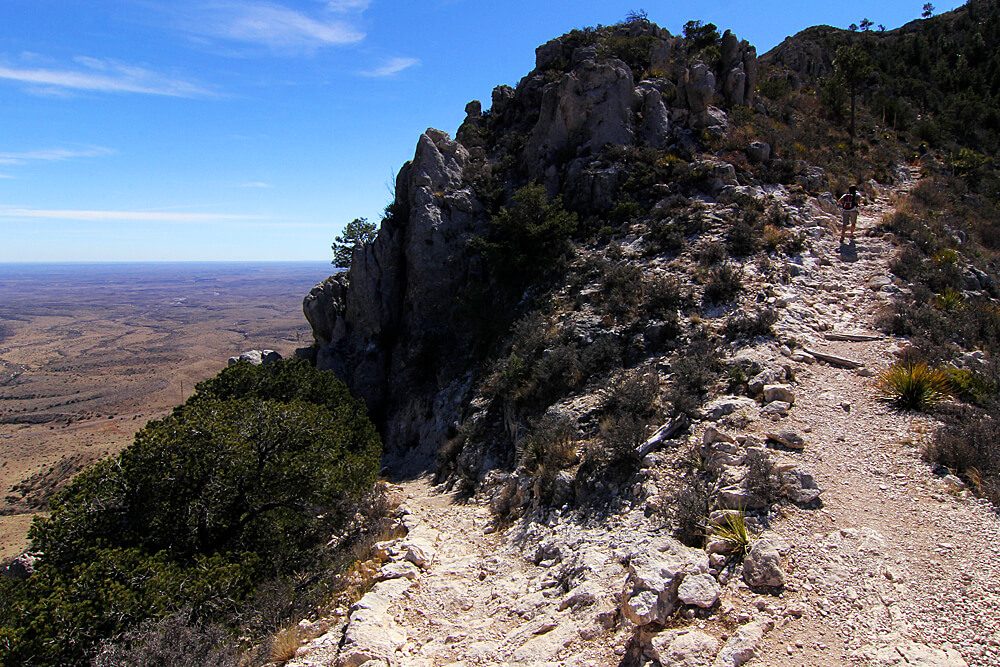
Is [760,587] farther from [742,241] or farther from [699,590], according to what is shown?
[742,241]

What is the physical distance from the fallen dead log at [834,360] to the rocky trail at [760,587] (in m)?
0.59

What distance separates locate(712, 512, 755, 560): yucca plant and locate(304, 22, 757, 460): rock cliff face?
1374cm

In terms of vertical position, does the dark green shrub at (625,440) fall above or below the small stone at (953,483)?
below

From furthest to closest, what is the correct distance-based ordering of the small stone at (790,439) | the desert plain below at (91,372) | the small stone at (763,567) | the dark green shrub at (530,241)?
1. the desert plain below at (91,372)
2. the dark green shrub at (530,241)
3. the small stone at (790,439)
4. the small stone at (763,567)

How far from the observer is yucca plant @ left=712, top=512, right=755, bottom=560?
201 inches

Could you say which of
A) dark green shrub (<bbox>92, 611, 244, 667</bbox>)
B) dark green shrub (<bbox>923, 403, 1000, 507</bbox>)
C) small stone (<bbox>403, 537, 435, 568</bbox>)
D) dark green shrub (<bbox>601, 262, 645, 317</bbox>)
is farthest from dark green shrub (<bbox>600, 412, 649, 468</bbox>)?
dark green shrub (<bbox>92, 611, 244, 667</bbox>)

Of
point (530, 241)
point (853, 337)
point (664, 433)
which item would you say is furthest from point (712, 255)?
point (664, 433)

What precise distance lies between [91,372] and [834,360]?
9986 cm

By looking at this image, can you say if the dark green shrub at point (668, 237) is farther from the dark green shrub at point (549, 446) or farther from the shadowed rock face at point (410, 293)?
the shadowed rock face at point (410, 293)

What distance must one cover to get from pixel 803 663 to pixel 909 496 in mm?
3182

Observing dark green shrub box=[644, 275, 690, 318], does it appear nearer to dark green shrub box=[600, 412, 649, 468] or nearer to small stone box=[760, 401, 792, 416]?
A: small stone box=[760, 401, 792, 416]

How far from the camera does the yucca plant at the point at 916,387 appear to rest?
7506mm

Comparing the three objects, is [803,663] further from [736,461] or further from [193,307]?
[193,307]

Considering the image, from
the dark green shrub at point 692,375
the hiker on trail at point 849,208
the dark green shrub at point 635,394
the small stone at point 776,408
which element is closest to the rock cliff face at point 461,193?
the hiker on trail at point 849,208
